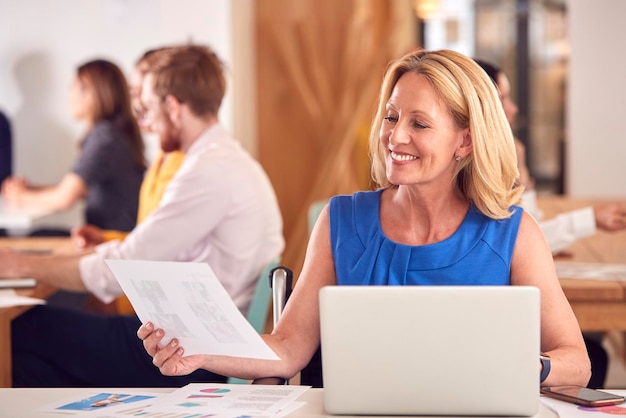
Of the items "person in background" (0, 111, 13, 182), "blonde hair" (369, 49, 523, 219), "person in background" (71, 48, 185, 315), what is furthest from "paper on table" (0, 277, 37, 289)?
"person in background" (0, 111, 13, 182)

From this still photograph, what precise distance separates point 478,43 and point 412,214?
695 centimetres

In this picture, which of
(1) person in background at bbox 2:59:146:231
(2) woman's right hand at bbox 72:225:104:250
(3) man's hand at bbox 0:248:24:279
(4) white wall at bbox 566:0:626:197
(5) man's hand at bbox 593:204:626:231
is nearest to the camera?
(3) man's hand at bbox 0:248:24:279

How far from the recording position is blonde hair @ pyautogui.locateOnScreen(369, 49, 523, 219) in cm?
211

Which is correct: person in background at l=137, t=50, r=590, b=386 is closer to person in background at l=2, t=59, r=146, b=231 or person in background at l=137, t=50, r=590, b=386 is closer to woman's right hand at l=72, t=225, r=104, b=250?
woman's right hand at l=72, t=225, r=104, b=250

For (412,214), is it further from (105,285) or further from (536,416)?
(105,285)

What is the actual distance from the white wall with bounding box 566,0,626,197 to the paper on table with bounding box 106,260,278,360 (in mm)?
6756

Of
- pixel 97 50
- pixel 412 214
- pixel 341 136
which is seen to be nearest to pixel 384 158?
pixel 412 214

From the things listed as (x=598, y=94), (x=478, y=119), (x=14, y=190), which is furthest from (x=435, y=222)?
(x=598, y=94)

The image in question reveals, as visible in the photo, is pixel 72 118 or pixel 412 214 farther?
pixel 72 118

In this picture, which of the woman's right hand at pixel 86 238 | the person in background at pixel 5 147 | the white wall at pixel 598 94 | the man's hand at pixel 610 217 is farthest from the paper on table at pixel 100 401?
the white wall at pixel 598 94

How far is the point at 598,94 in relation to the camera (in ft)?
26.7

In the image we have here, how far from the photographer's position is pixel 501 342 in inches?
60.7

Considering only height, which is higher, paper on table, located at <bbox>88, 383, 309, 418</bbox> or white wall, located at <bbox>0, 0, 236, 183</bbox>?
white wall, located at <bbox>0, 0, 236, 183</bbox>

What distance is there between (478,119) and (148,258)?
128 cm
